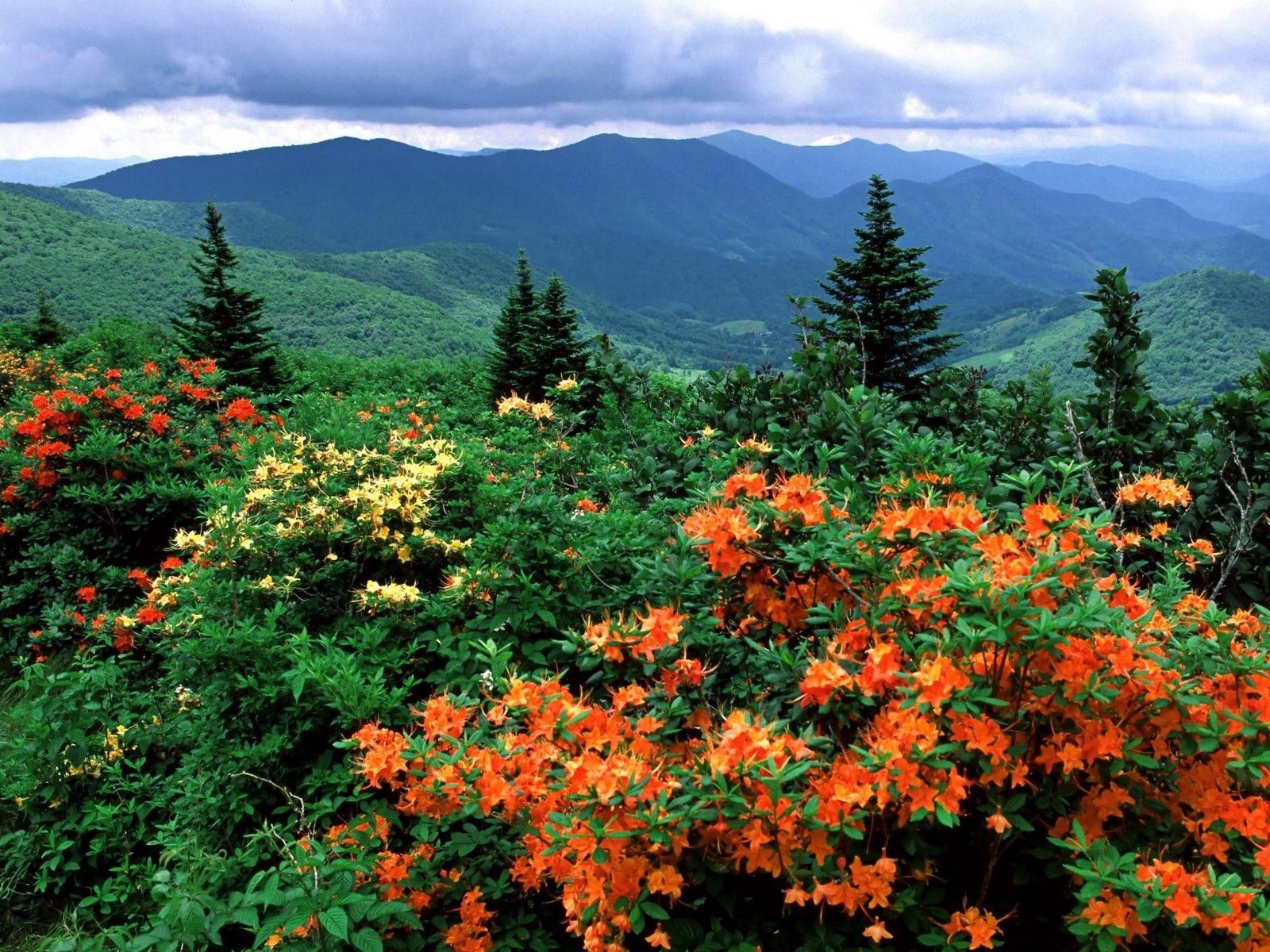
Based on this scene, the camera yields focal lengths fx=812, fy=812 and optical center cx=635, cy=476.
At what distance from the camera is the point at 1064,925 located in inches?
64.6

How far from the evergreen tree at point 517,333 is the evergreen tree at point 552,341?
0.37 ft

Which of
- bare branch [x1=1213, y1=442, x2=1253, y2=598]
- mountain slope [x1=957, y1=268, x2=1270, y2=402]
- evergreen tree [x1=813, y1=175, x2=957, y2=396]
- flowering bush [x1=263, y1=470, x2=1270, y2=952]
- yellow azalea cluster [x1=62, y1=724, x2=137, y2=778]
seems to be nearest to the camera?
flowering bush [x1=263, y1=470, x2=1270, y2=952]

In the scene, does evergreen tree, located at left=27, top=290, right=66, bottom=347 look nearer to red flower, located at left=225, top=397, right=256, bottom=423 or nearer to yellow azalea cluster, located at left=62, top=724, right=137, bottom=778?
red flower, located at left=225, top=397, right=256, bottom=423

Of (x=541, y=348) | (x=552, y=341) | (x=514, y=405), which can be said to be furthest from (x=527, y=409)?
(x=552, y=341)

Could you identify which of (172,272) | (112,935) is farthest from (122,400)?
(172,272)

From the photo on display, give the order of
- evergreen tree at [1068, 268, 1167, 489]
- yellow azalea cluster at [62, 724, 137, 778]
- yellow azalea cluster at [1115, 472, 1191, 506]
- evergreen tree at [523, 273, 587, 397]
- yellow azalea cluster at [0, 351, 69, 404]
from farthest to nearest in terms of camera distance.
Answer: evergreen tree at [523, 273, 587, 397] → yellow azalea cluster at [0, 351, 69, 404] → evergreen tree at [1068, 268, 1167, 489] → yellow azalea cluster at [62, 724, 137, 778] → yellow azalea cluster at [1115, 472, 1191, 506]

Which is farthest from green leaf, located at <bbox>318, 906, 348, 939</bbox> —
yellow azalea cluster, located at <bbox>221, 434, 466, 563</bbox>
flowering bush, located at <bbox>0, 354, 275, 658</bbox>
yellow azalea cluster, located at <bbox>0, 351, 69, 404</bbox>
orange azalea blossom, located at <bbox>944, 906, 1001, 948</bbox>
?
yellow azalea cluster, located at <bbox>0, 351, 69, 404</bbox>

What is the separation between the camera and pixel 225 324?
16.6 meters

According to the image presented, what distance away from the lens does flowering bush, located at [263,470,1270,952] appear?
5.15ft

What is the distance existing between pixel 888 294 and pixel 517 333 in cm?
860

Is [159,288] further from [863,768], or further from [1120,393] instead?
[863,768]

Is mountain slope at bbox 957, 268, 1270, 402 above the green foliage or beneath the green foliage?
beneath

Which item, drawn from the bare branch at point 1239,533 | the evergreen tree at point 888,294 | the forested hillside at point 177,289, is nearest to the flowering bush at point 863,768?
the bare branch at point 1239,533

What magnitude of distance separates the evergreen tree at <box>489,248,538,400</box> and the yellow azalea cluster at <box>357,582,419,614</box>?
13995mm
